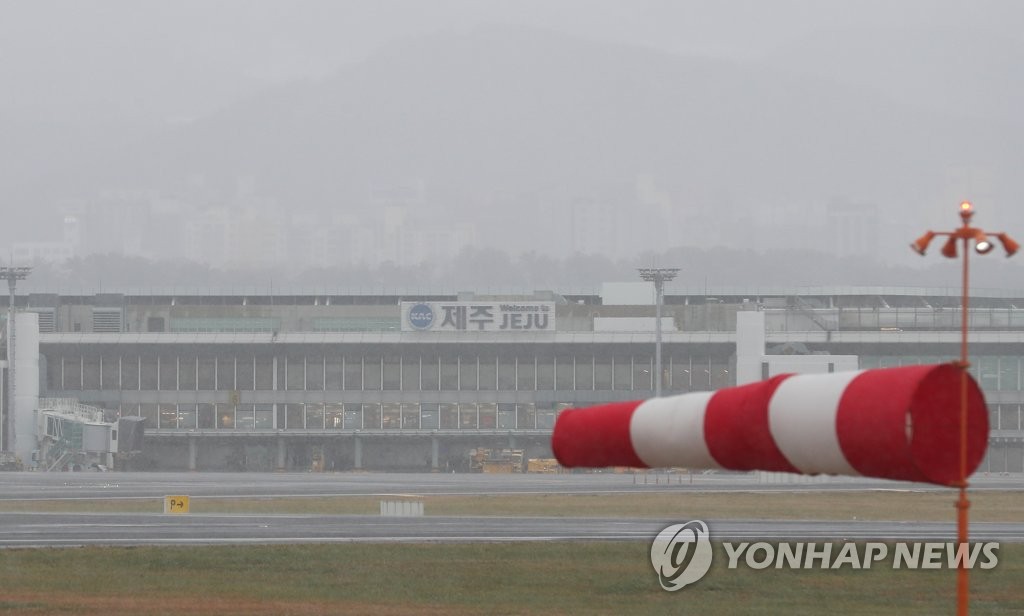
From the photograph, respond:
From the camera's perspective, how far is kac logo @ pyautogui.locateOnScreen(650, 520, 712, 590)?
113 feet

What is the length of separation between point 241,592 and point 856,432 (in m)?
23.2

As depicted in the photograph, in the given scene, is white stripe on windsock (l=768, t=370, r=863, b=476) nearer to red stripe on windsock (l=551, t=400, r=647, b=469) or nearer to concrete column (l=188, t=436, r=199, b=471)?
red stripe on windsock (l=551, t=400, r=647, b=469)

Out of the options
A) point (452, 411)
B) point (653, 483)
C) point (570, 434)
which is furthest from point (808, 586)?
point (452, 411)

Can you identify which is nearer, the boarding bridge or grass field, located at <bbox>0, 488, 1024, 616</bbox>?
grass field, located at <bbox>0, 488, 1024, 616</bbox>

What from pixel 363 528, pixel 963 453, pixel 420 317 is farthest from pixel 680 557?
pixel 420 317

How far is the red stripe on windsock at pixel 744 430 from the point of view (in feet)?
44.8

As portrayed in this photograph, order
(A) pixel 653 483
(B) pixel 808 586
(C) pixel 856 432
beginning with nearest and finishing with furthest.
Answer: (C) pixel 856 432, (B) pixel 808 586, (A) pixel 653 483

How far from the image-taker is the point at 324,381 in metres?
121

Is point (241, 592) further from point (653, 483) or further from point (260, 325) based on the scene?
point (260, 325)

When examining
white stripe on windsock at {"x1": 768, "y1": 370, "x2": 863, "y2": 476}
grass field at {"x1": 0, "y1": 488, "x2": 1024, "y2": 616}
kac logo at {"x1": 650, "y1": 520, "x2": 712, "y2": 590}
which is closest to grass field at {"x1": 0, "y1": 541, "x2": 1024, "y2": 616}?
grass field at {"x1": 0, "y1": 488, "x2": 1024, "y2": 616}

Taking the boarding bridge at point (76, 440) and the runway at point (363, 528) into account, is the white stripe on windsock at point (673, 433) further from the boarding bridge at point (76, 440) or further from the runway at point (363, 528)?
the boarding bridge at point (76, 440)

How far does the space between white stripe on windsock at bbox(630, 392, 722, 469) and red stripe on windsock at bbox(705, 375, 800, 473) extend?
0.15 meters

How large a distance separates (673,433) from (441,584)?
68.8 feet

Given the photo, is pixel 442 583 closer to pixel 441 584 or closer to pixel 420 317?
pixel 441 584
